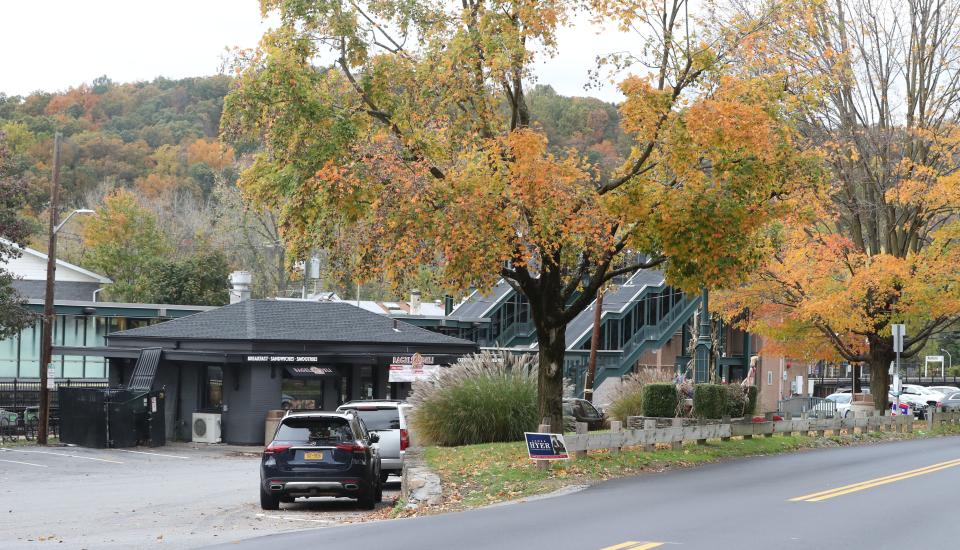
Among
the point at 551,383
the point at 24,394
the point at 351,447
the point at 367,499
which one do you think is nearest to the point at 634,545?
the point at 351,447

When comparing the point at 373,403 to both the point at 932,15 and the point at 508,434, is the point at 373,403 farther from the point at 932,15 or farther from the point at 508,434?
the point at 932,15

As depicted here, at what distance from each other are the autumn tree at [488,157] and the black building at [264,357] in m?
14.7

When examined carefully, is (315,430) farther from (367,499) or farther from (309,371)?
(309,371)

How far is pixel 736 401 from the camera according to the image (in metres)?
29.8

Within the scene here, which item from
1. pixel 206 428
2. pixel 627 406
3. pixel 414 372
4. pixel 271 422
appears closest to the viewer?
pixel 414 372

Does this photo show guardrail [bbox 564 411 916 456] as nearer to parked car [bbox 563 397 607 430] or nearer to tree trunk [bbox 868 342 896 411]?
tree trunk [bbox 868 342 896 411]

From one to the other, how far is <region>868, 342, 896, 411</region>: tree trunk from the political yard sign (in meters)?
22.4

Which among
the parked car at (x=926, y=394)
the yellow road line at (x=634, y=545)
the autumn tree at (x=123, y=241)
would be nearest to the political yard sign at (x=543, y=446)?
the yellow road line at (x=634, y=545)

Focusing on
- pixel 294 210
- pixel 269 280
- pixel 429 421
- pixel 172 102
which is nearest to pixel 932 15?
pixel 429 421

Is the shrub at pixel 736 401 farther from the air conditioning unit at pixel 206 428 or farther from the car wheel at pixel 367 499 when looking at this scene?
the air conditioning unit at pixel 206 428

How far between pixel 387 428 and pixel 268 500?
4272mm

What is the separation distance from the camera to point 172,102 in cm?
11750

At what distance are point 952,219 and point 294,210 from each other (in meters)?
26.5

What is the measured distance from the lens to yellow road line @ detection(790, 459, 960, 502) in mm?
16625
